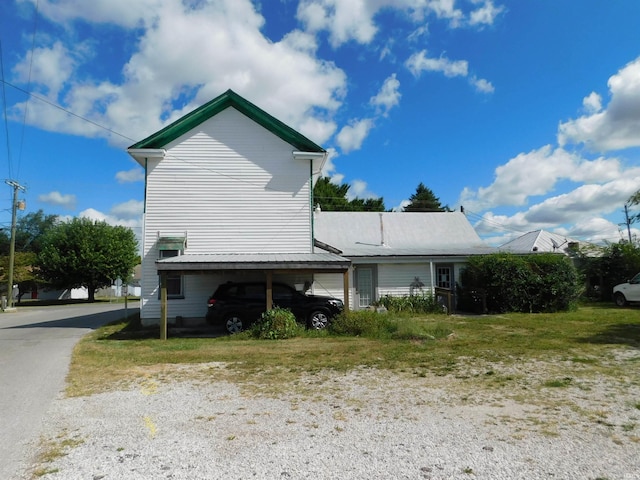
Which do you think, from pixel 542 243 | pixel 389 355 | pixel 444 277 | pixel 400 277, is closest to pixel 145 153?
pixel 389 355

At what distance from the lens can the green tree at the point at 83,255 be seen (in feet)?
131

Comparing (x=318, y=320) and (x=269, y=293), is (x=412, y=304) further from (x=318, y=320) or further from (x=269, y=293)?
(x=269, y=293)

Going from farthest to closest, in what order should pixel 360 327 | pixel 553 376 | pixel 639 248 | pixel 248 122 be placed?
pixel 639 248 → pixel 248 122 → pixel 360 327 → pixel 553 376

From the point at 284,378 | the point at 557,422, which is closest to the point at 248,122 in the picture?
the point at 284,378

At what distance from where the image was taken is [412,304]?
19.6 metres

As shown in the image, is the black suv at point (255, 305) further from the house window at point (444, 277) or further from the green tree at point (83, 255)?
the green tree at point (83, 255)

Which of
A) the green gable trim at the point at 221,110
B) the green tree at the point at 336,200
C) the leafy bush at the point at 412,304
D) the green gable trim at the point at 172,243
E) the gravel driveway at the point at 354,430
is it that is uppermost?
the green tree at the point at 336,200

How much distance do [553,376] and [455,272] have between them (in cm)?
1384

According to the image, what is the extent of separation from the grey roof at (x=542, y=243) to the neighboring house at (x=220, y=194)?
17.7 meters

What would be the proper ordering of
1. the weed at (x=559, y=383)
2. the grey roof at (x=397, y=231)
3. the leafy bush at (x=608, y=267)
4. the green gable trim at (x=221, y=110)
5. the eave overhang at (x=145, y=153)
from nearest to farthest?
the weed at (x=559, y=383) < the eave overhang at (x=145, y=153) < the green gable trim at (x=221, y=110) < the grey roof at (x=397, y=231) < the leafy bush at (x=608, y=267)

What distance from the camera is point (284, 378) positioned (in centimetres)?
772

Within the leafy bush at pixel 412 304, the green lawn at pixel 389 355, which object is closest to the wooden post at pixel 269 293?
the green lawn at pixel 389 355

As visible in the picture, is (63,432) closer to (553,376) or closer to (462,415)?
(462,415)

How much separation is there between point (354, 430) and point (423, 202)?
54.8 m
